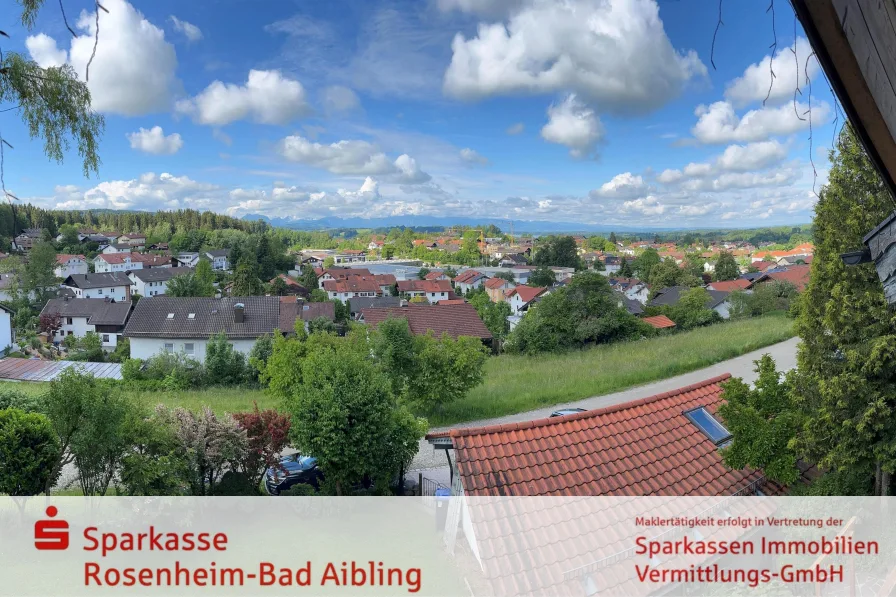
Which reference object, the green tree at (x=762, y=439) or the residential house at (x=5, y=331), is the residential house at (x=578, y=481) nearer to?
the green tree at (x=762, y=439)

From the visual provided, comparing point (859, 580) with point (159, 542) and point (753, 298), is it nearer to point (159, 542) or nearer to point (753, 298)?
point (159, 542)

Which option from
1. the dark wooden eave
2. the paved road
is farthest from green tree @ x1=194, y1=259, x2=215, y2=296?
the dark wooden eave

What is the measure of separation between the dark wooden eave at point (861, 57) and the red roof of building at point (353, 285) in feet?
168

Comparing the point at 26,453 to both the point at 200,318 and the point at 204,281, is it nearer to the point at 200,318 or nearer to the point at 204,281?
→ the point at 200,318

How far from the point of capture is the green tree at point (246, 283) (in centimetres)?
4409

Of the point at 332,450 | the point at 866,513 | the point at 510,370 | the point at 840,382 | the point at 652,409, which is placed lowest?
the point at 510,370

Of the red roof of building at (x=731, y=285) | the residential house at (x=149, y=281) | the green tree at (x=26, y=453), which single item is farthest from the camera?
the residential house at (x=149, y=281)

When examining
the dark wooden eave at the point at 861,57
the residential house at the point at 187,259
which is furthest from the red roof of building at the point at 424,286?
the dark wooden eave at the point at 861,57

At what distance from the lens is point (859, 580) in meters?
4.35

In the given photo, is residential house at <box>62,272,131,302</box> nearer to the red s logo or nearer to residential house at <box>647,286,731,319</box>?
the red s logo

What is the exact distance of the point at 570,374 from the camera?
17.3m

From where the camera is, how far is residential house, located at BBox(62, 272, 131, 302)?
4369 centimetres

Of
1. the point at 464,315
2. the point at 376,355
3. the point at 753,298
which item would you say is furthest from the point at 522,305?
the point at 376,355

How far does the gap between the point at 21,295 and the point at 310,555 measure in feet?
142
